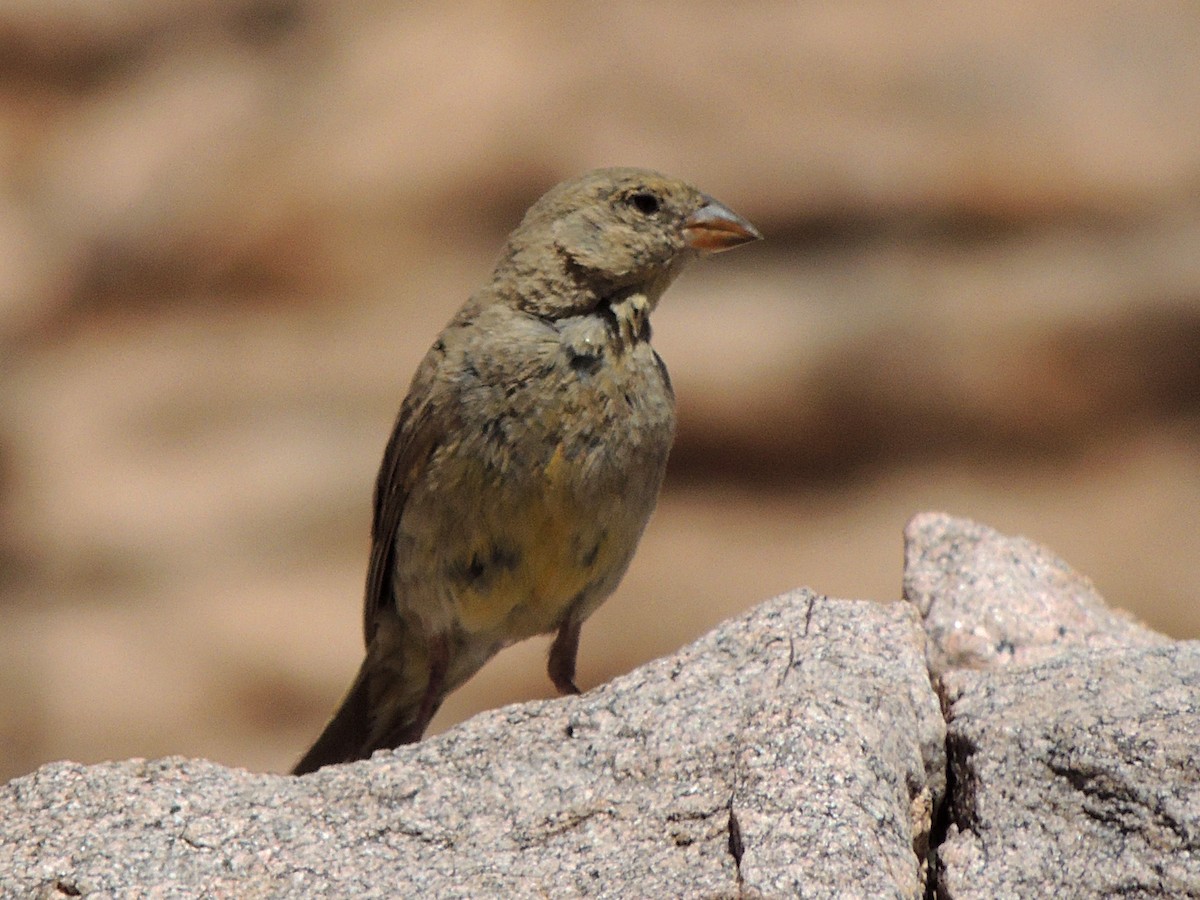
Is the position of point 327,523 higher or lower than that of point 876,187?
lower

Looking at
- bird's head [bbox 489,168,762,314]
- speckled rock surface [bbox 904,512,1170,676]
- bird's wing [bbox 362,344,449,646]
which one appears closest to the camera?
speckled rock surface [bbox 904,512,1170,676]

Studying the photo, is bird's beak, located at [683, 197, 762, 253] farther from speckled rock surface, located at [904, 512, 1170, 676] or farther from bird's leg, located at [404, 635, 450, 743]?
bird's leg, located at [404, 635, 450, 743]

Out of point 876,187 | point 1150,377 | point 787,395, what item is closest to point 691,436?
point 787,395

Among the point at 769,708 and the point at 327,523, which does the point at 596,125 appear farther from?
the point at 769,708

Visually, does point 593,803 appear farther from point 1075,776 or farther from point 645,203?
point 645,203

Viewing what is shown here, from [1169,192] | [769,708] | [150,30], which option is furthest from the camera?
[150,30]

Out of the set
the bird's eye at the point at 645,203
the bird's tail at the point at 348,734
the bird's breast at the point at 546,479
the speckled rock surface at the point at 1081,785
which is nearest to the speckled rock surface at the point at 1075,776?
the speckled rock surface at the point at 1081,785

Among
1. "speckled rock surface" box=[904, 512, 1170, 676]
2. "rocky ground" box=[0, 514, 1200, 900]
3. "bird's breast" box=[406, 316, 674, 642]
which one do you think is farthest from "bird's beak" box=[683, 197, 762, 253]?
"rocky ground" box=[0, 514, 1200, 900]
